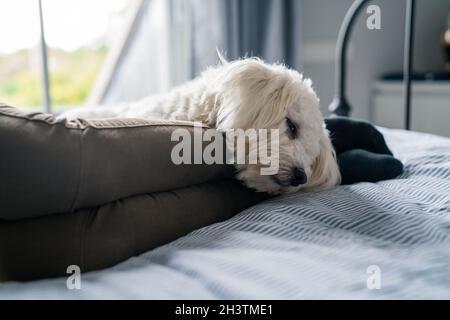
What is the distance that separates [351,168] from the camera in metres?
1.35

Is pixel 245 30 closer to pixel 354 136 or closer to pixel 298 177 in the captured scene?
pixel 354 136

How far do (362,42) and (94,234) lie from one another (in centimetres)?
305

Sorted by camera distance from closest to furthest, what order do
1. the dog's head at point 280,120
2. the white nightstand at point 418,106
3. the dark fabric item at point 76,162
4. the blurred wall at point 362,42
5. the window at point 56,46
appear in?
the dark fabric item at point 76,162
the dog's head at point 280,120
the window at point 56,46
the white nightstand at point 418,106
the blurred wall at point 362,42

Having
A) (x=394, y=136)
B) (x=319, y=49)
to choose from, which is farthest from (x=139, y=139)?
(x=319, y=49)

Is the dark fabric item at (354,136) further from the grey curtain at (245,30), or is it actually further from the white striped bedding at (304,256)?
the grey curtain at (245,30)

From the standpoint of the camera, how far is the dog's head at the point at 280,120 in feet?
3.79

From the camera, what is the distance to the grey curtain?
112 inches

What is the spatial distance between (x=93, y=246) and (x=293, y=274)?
368 mm

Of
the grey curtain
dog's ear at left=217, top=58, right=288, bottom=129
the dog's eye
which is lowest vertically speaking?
the dog's eye

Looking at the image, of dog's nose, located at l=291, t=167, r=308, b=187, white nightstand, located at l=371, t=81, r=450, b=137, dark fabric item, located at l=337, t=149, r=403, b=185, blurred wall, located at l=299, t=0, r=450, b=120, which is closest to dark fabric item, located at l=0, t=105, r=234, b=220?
dog's nose, located at l=291, t=167, r=308, b=187

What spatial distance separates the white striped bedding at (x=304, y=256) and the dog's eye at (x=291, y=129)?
0.20 m

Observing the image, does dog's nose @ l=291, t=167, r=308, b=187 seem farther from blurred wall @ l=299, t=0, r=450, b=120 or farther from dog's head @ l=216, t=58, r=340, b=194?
blurred wall @ l=299, t=0, r=450, b=120

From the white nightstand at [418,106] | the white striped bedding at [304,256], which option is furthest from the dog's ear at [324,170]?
the white nightstand at [418,106]

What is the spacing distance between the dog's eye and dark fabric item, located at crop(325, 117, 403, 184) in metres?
0.22
